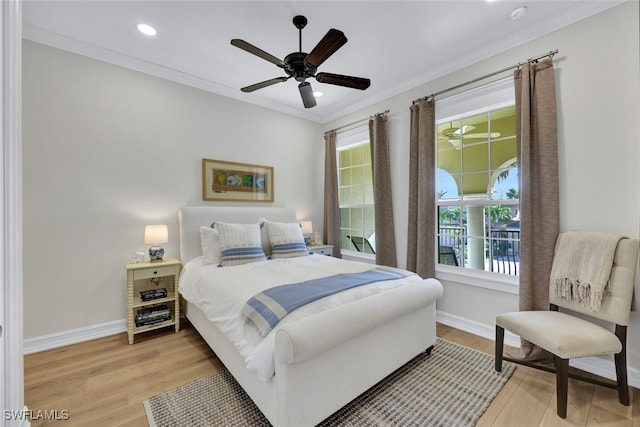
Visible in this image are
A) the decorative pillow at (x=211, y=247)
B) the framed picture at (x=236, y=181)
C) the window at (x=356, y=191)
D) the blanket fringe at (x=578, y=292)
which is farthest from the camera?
the window at (x=356, y=191)

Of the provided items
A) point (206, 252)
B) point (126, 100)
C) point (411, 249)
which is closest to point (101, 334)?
point (206, 252)

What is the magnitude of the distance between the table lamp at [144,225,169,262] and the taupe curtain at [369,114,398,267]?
2551 mm

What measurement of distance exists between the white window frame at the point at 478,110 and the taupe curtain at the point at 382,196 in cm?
58

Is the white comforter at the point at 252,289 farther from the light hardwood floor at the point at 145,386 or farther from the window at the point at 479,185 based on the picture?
the window at the point at 479,185

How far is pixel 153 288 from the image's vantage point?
298 centimetres

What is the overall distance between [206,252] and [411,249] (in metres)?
2.37

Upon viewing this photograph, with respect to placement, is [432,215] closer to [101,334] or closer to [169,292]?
[169,292]

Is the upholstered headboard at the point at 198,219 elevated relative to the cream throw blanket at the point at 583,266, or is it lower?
elevated

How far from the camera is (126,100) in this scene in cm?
286

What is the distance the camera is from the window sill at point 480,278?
8.21 ft

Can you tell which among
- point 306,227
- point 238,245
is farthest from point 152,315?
point 306,227

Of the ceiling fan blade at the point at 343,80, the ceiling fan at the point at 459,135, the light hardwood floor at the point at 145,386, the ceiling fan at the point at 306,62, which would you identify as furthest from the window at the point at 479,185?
the ceiling fan at the point at 306,62

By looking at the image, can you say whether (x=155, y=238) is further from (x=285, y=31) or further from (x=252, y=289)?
(x=285, y=31)

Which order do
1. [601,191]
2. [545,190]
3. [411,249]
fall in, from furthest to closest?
1. [411,249]
2. [545,190]
3. [601,191]
